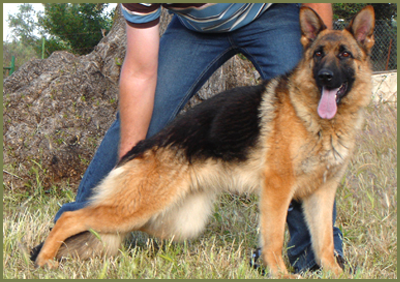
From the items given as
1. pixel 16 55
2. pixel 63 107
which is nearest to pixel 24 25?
pixel 16 55

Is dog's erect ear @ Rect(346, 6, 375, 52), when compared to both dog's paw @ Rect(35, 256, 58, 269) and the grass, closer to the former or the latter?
the grass

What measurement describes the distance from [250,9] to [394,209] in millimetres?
2349

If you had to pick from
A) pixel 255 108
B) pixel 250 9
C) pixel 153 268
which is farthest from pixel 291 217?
pixel 250 9

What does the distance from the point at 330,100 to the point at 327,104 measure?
39 millimetres

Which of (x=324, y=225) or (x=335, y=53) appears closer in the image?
(x=335, y=53)

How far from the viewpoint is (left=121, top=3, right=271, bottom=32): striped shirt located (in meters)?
2.91

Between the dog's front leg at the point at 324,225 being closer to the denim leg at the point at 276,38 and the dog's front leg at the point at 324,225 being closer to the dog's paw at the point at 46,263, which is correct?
the denim leg at the point at 276,38

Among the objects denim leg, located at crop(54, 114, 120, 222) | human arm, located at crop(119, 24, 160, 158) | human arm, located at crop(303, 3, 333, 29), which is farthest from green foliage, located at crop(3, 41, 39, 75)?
human arm, located at crop(303, 3, 333, 29)

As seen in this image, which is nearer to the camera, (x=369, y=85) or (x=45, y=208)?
(x=369, y=85)

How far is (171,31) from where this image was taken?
3.38 m

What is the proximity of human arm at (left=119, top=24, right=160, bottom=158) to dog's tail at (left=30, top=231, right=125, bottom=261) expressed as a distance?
67 cm

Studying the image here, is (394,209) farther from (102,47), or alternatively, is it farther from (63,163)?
(102,47)

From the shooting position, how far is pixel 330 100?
282 centimetres

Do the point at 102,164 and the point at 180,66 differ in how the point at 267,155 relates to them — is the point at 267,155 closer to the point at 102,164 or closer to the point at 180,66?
the point at 180,66
